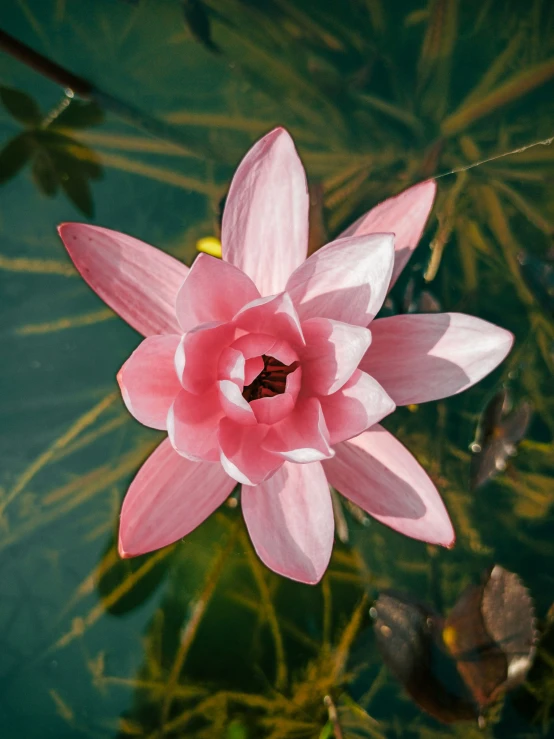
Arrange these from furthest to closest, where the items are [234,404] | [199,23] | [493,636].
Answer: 1. [199,23]
2. [493,636]
3. [234,404]

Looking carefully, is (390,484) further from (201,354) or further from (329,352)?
(201,354)

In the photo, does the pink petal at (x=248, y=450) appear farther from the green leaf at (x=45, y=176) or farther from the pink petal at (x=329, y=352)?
the green leaf at (x=45, y=176)

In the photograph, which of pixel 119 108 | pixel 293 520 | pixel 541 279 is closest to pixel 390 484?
pixel 293 520

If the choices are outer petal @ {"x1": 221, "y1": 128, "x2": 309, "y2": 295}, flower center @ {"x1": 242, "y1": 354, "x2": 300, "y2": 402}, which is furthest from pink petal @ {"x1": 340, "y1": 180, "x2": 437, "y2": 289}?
flower center @ {"x1": 242, "y1": 354, "x2": 300, "y2": 402}

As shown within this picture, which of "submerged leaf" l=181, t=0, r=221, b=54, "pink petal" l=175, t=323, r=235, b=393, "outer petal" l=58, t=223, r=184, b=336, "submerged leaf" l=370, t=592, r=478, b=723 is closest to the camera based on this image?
"pink petal" l=175, t=323, r=235, b=393

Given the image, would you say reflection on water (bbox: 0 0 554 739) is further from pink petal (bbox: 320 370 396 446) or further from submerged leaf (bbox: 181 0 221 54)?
pink petal (bbox: 320 370 396 446)

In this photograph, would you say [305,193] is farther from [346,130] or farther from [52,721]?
[52,721]
